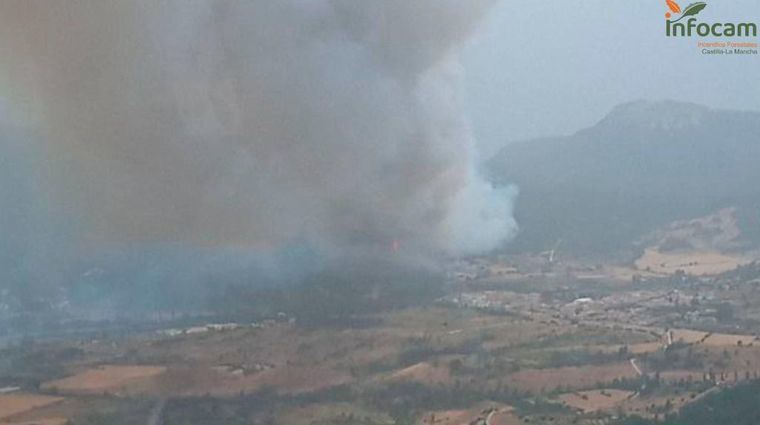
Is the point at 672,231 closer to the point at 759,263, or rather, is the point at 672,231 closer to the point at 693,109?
the point at 759,263

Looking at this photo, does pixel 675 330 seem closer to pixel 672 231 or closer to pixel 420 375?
pixel 420 375

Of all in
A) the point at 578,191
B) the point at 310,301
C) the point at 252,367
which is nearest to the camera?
the point at 252,367

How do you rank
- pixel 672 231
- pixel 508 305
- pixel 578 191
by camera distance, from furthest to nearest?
pixel 578 191
pixel 672 231
pixel 508 305

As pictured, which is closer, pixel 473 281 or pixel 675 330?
pixel 675 330

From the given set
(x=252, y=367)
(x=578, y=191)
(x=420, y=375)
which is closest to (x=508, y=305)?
(x=420, y=375)

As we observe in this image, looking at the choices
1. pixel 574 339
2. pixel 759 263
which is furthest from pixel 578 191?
pixel 574 339

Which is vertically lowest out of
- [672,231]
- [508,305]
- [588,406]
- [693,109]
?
[588,406]

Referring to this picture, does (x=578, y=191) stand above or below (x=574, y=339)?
above
